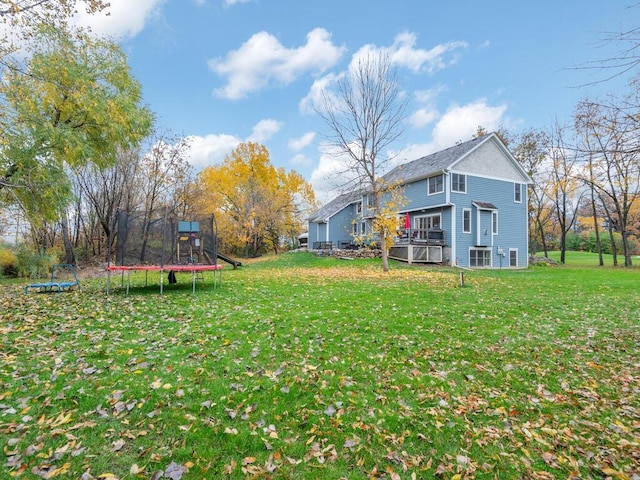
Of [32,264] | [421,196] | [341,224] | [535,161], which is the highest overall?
[535,161]

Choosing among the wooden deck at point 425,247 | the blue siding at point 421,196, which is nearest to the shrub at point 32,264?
the wooden deck at point 425,247

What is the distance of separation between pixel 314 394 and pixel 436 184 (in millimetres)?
20613

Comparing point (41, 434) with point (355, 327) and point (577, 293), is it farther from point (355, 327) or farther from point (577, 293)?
point (577, 293)

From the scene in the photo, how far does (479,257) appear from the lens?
22.0m

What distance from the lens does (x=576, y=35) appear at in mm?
3689

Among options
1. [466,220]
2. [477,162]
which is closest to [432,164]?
[477,162]

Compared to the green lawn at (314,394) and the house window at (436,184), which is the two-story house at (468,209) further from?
the green lawn at (314,394)

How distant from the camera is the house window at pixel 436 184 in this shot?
69.9 feet

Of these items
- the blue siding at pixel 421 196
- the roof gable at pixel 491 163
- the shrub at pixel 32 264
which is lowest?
the shrub at pixel 32 264

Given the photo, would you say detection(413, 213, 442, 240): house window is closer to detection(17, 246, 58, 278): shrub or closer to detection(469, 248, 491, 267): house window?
detection(469, 248, 491, 267): house window

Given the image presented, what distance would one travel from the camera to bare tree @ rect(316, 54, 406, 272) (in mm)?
16469

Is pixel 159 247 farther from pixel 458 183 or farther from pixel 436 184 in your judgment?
pixel 458 183

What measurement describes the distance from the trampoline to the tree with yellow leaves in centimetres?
1937

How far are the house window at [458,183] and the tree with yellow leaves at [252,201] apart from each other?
58.9 ft
